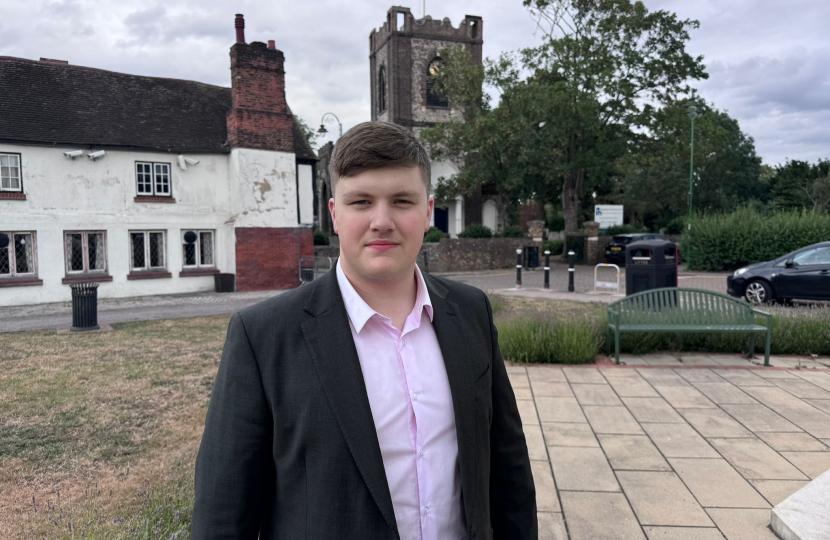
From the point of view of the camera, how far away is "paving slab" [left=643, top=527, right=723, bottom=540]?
3.56 m

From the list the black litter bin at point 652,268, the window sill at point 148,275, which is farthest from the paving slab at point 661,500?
the window sill at point 148,275

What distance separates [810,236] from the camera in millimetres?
22547

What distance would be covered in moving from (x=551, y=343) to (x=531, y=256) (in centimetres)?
1974

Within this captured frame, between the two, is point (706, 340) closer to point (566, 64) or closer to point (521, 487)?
point (521, 487)

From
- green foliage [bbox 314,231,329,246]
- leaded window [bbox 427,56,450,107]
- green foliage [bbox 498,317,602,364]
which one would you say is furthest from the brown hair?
leaded window [bbox 427,56,450,107]

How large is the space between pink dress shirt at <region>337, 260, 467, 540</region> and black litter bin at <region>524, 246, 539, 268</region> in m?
26.1

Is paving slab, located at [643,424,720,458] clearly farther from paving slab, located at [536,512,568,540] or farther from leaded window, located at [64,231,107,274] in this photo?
leaded window, located at [64,231,107,274]

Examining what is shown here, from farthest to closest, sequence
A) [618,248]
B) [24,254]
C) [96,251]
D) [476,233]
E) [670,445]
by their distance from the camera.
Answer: [618,248] < [476,233] < [96,251] < [24,254] < [670,445]

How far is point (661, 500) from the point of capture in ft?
13.2

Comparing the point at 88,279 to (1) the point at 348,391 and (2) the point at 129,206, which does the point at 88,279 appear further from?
(1) the point at 348,391

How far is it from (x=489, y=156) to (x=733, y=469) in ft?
89.8

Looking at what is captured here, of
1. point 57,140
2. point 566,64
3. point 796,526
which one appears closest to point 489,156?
point 566,64

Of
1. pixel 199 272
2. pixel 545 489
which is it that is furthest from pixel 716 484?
pixel 199 272

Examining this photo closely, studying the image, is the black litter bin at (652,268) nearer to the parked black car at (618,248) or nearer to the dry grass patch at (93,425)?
the dry grass patch at (93,425)
